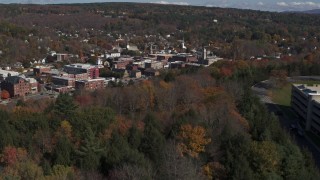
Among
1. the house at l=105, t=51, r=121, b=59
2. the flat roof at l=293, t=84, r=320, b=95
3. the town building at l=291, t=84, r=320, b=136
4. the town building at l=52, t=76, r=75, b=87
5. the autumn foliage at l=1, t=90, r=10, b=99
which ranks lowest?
the autumn foliage at l=1, t=90, r=10, b=99

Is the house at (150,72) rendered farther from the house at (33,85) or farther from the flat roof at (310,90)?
the flat roof at (310,90)

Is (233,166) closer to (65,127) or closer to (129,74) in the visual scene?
(65,127)

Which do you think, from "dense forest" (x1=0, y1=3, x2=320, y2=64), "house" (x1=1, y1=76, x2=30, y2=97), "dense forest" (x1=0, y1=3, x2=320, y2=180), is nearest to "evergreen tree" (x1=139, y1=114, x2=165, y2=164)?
"dense forest" (x1=0, y1=3, x2=320, y2=180)

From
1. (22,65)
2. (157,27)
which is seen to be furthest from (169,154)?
(157,27)

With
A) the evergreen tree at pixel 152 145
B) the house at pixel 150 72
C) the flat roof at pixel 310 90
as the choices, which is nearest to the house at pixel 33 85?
the house at pixel 150 72

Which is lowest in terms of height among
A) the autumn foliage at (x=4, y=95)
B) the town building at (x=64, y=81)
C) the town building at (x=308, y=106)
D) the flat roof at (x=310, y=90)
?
the autumn foliage at (x=4, y=95)

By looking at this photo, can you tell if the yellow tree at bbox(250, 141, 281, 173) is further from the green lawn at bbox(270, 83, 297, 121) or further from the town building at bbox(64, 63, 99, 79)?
the town building at bbox(64, 63, 99, 79)
